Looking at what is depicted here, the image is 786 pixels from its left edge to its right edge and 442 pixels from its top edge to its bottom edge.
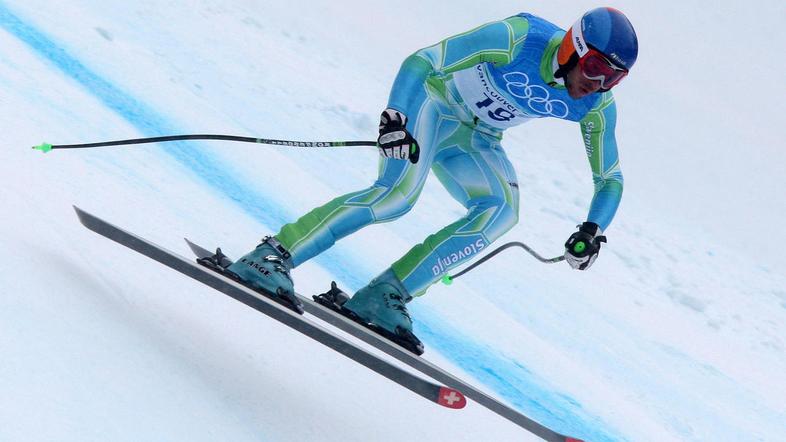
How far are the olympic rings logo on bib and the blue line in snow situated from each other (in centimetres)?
169

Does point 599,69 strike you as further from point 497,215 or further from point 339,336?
point 339,336

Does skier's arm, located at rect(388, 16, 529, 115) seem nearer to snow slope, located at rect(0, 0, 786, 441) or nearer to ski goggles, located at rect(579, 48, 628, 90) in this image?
ski goggles, located at rect(579, 48, 628, 90)

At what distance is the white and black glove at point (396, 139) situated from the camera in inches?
117

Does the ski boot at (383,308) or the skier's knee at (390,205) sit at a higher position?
the skier's knee at (390,205)

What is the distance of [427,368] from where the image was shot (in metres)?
3.07

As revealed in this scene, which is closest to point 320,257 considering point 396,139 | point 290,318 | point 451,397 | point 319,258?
point 319,258

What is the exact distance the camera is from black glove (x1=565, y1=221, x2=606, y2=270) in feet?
10.9

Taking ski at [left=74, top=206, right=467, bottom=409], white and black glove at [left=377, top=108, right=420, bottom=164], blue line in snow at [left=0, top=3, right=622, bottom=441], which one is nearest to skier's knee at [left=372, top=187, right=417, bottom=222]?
white and black glove at [left=377, top=108, right=420, bottom=164]

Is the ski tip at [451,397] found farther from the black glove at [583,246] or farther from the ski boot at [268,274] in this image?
the black glove at [583,246]

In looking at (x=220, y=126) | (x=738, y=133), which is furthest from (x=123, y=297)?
(x=738, y=133)

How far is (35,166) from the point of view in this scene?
3.94m

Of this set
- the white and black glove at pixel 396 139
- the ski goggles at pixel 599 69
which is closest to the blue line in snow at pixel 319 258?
the white and black glove at pixel 396 139

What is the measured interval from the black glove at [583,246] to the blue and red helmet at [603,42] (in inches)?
24.1

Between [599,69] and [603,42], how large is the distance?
98mm
